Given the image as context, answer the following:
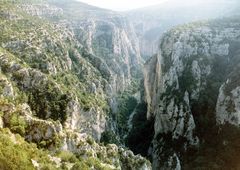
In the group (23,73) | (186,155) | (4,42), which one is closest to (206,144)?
(186,155)

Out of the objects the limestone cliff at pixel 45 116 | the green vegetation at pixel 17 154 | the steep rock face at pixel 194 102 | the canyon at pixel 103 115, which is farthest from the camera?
the steep rock face at pixel 194 102

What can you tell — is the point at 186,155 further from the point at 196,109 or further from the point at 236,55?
the point at 236,55

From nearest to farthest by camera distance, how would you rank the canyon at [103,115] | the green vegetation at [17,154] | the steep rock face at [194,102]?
1. the green vegetation at [17,154]
2. the canyon at [103,115]
3. the steep rock face at [194,102]

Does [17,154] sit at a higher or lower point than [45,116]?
higher

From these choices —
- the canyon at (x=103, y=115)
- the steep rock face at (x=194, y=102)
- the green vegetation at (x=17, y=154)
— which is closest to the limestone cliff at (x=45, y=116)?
the green vegetation at (x=17, y=154)

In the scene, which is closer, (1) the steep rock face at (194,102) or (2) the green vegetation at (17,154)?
(2) the green vegetation at (17,154)

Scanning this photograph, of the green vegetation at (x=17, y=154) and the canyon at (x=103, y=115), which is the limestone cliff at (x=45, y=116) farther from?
the canyon at (x=103, y=115)

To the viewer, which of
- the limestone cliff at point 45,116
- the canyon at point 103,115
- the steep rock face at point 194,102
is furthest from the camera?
the steep rock face at point 194,102

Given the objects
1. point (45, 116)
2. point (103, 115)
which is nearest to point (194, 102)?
point (103, 115)

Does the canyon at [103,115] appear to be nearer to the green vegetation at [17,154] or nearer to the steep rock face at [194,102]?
the steep rock face at [194,102]

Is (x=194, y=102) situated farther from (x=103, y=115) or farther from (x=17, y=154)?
(x=17, y=154)

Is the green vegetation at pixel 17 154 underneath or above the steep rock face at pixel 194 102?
above

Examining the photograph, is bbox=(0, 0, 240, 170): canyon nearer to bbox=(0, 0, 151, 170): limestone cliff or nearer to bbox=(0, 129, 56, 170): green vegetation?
bbox=(0, 0, 151, 170): limestone cliff
